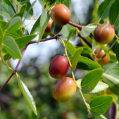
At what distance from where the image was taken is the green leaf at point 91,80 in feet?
2.85

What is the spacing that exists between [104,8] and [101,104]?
55 cm

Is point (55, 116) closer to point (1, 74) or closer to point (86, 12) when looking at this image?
point (1, 74)

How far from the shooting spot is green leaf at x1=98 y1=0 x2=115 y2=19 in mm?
1048

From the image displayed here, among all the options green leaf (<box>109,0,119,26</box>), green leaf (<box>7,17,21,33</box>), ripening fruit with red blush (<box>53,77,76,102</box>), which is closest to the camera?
green leaf (<box>7,17,21,33</box>)

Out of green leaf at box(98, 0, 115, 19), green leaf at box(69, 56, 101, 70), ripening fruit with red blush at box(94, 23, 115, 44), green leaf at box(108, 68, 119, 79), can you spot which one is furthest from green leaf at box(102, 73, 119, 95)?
green leaf at box(98, 0, 115, 19)

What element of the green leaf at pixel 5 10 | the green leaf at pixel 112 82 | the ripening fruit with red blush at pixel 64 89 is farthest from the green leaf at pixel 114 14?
the green leaf at pixel 5 10

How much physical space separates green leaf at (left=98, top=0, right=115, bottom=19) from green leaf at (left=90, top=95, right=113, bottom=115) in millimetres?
491

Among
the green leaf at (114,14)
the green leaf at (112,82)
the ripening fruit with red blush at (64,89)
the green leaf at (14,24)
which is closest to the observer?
the green leaf at (14,24)

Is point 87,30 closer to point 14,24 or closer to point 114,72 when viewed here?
point 114,72

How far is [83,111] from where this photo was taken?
11.6 ft

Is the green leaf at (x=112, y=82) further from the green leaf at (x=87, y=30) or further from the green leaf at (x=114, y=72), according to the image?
the green leaf at (x=87, y=30)

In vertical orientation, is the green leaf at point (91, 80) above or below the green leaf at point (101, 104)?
above

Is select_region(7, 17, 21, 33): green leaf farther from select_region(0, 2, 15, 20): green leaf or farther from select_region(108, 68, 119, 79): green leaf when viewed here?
select_region(108, 68, 119, 79): green leaf

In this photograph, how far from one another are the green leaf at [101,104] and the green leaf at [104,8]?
491 mm
